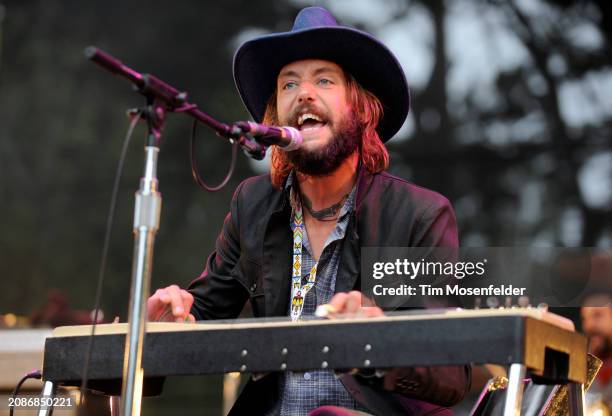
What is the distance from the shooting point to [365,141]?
3.32m

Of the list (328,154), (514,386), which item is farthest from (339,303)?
(328,154)

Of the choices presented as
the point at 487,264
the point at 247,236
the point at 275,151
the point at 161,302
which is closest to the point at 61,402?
the point at 161,302

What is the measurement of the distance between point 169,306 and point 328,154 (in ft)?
2.44

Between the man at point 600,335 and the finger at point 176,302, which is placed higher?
the man at point 600,335

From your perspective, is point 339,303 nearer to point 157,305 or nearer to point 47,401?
point 157,305

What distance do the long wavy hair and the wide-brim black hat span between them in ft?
0.14

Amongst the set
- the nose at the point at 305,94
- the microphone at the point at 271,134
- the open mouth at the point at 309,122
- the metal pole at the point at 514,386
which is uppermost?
the nose at the point at 305,94

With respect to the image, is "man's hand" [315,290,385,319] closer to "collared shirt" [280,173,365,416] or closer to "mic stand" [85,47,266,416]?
"mic stand" [85,47,266,416]

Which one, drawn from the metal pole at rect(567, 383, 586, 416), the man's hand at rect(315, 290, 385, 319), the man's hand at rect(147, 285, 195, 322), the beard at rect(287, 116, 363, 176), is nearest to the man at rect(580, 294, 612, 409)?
the beard at rect(287, 116, 363, 176)

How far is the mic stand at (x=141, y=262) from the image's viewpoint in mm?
2059

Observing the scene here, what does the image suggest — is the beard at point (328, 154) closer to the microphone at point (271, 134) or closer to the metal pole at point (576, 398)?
the microphone at point (271, 134)

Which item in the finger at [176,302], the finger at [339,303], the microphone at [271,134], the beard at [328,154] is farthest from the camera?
the beard at [328,154]

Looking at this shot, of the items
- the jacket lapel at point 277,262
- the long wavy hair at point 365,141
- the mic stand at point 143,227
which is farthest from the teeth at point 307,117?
the mic stand at point 143,227

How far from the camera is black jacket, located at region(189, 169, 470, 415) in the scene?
2.86 m
